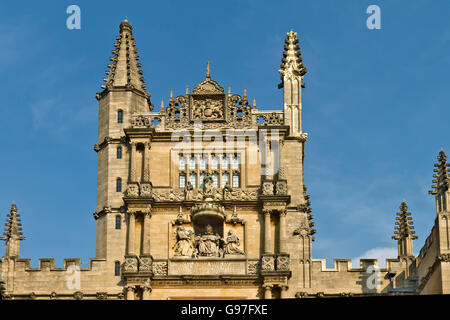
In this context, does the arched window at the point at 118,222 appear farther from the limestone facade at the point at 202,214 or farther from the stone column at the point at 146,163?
the stone column at the point at 146,163

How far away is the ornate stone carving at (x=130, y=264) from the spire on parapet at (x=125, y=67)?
8.38 meters

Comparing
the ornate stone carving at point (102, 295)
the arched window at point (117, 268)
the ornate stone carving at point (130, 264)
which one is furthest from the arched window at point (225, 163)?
the ornate stone carving at point (102, 295)

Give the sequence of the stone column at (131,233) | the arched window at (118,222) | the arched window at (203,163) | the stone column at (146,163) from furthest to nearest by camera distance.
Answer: the arched window at (203,163) → the stone column at (146,163) → the arched window at (118,222) → the stone column at (131,233)

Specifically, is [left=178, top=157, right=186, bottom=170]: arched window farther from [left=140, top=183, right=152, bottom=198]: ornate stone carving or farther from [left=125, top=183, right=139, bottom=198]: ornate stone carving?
[left=125, top=183, right=139, bottom=198]: ornate stone carving

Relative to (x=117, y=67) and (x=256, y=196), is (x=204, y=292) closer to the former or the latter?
(x=256, y=196)

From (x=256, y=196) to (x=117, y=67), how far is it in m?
9.05

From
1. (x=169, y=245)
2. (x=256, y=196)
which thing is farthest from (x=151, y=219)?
(x=256, y=196)

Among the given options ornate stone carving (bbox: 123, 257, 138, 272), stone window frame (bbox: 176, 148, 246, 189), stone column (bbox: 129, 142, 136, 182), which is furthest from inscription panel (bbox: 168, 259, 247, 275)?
stone column (bbox: 129, 142, 136, 182)

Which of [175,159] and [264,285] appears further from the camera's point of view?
[175,159]

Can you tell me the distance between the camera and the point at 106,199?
171ft

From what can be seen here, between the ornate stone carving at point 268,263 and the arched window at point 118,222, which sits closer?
the ornate stone carving at point 268,263

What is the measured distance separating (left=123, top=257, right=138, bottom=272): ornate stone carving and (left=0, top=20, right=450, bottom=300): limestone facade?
→ 5 centimetres

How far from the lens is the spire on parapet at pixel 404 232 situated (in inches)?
2045

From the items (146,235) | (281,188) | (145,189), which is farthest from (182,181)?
(281,188)
